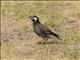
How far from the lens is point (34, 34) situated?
16266 mm

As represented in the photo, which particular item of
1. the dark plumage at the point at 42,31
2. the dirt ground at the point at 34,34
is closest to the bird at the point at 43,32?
the dark plumage at the point at 42,31

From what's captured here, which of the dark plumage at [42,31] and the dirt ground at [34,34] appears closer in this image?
the dirt ground at [34,34]

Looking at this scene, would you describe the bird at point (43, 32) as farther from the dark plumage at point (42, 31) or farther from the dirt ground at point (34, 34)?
the dirt ground at point (34, 34)

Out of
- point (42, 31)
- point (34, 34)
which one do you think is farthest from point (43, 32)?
point (34, 34)

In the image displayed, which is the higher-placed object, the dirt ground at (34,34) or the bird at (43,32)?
the bird at (43,32)

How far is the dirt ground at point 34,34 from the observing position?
1384 centimetres

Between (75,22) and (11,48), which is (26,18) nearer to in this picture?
(75,22)

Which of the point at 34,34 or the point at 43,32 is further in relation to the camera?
the point at 34,34

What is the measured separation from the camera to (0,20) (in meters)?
18.4

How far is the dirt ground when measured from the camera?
13838 mm

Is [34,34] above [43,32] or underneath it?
underneath

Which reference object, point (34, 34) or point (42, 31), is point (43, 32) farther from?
point (34, 34)

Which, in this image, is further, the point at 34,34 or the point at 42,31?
the point at 34,34

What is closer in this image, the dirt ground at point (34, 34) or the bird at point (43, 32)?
the dirt ground at point (34, 34)
